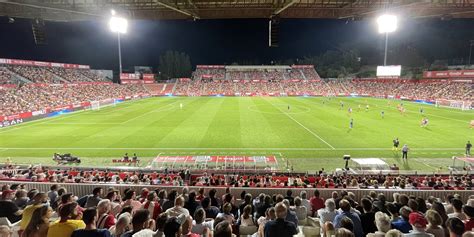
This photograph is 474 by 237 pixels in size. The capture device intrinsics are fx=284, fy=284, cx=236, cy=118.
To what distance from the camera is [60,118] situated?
131 feet

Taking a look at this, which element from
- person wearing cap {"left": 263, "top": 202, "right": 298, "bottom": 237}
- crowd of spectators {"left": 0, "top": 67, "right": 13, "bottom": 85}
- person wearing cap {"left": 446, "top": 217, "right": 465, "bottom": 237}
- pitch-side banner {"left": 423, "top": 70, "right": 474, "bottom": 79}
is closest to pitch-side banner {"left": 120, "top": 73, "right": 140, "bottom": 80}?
crowd of spectators {"left": 0, "top": 67, "right": 13, "bottom": 85}

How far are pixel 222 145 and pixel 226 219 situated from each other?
18373mm

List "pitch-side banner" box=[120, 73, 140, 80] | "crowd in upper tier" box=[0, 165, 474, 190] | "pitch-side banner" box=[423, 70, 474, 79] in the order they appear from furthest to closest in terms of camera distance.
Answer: "pitch-side banner" box=[120, 73, 140, 80], "pitch-side banner" box=[423, 70, 474, 79], "crowd in upper tier" box=[0, 165, 474, 190]

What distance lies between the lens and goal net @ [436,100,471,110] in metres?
46.9

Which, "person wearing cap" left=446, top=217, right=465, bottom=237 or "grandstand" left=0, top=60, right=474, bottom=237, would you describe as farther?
"grandstand" left=0, top=60, right=474, bottom=237

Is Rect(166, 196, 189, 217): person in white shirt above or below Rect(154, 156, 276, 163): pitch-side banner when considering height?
above

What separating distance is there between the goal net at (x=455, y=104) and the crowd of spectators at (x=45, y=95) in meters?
66.0

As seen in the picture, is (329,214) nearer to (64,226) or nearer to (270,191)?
(270,191)

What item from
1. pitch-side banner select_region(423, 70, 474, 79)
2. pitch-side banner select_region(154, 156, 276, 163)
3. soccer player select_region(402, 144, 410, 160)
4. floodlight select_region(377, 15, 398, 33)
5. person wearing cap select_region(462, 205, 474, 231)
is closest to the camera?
person wearing cap select_region(462, 205, 474, 231)

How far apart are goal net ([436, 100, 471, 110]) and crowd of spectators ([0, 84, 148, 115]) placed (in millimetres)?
65970

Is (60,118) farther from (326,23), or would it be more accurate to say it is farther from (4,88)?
(326,23)

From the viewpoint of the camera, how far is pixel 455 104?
162 ft

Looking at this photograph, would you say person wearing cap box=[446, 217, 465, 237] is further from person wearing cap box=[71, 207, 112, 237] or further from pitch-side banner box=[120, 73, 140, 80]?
pitch-side banner box=[120, 73, 140, 80]

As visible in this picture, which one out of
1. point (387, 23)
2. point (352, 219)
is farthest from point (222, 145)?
point (352, 219)
